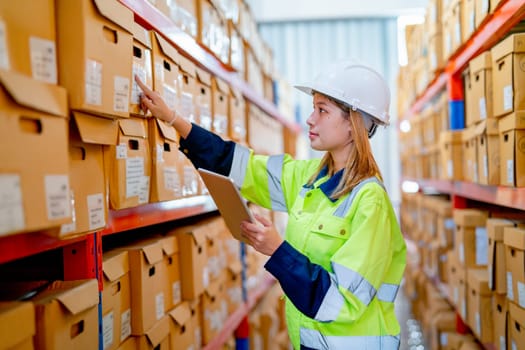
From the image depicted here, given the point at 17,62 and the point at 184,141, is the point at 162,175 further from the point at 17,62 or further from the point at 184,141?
the point at 17,62

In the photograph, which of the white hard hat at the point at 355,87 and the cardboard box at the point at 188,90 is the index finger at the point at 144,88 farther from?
the white hard hat at the point at 355,87

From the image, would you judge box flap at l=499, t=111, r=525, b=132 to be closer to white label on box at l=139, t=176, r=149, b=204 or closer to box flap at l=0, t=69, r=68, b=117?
white label on box at l=139, t=176, r=149, b=204

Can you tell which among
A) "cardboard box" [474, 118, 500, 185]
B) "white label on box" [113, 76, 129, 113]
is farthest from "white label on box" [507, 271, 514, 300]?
"white label on box" [113, 76, 129, 113]

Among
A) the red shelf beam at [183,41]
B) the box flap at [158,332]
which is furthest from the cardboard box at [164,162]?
the box flap at [158,332]

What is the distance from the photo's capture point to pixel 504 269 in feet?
7.41

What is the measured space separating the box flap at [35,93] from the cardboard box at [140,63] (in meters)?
0.55

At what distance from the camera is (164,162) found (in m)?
1.89

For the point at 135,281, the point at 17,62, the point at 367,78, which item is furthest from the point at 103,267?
the point at 367,78

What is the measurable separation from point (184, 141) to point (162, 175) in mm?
209

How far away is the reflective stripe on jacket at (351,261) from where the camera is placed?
156 cm

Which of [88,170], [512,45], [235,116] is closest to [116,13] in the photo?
[88,170]

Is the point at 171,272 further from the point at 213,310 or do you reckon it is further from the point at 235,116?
the point at 235,116

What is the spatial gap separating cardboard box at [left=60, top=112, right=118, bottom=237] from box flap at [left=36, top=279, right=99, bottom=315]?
0.14 meters

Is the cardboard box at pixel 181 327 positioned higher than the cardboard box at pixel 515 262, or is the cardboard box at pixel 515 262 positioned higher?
the cardboard box at pixel 515 262
